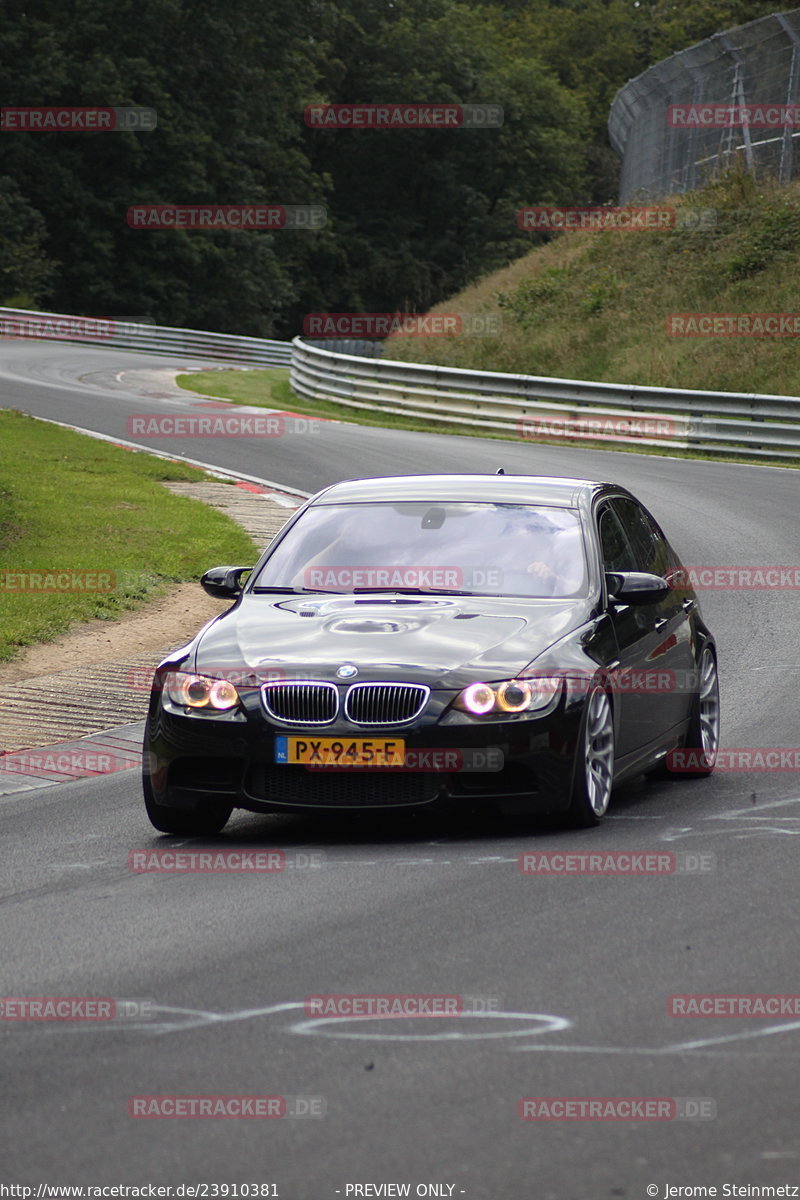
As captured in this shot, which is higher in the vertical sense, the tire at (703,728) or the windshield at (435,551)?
the windshield at (435,551)

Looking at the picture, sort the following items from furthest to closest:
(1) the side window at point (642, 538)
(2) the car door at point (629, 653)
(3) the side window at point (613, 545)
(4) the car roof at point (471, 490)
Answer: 1. (1) the side window at point (642, 538)
2. (4) the car roof at point (471, 490)
3. (3) the side window at point (613, 545)
4. (2) the car door at point (629, 653)

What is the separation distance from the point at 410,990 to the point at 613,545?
→ 13.2 ft

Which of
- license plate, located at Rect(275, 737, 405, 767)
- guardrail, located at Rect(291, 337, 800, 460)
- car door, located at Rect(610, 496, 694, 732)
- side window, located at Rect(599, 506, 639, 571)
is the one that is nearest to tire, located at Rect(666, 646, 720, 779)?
car door, located at Rect(610, 496, 694, 732)

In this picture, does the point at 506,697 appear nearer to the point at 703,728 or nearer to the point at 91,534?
the point at 703,728

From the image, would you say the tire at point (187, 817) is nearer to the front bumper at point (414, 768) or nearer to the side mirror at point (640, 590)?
the front bumper at point (414, 768)

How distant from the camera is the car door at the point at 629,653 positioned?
8047 millimetres

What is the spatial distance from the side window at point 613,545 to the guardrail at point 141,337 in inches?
1672

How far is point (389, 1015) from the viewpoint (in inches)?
200

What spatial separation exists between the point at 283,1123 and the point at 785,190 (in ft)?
114

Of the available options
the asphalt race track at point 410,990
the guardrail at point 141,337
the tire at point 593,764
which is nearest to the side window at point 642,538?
the asphalt race track at point 410,990

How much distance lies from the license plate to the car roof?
2.07m

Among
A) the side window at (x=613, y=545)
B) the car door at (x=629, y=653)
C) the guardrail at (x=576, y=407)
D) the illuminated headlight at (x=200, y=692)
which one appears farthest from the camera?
the guardrail at (x=576, y=407)

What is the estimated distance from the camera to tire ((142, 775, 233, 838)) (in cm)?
769

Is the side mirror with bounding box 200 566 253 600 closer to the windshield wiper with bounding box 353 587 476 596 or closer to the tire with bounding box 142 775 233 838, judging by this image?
the windshield wiper with bounding box 353 587 476 596
